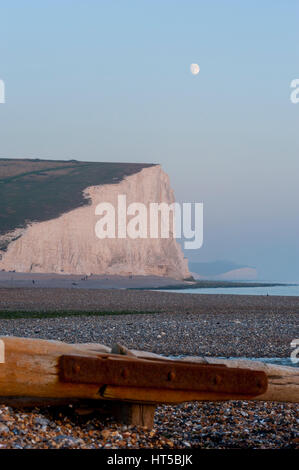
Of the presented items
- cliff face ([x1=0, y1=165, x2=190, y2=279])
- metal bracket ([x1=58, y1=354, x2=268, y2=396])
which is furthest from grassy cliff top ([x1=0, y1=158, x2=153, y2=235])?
metal bracket ([x1=58, y1=354, x2=268, y2=396])

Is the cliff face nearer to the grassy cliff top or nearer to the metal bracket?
the grassy cliff top

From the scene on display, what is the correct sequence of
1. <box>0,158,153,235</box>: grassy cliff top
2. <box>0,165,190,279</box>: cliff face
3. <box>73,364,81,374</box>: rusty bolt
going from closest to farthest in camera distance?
<box>73,364,81,374</box>: rusty bolt < <box>0,165,190,279</box>: cliff face < <box>0,158,153,235</box>: grassy cliff top

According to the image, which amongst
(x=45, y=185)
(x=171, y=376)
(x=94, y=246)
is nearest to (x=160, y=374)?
(x=171, y=376)

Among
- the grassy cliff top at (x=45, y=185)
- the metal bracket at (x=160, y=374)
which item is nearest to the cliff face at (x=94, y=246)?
the grassy cliff top at (x=45, y=185)

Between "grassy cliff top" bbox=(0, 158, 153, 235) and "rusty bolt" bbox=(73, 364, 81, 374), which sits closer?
"rusty bolt" bbox=(73, 364, 81, 374)

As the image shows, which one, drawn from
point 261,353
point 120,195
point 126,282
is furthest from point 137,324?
point 120,195

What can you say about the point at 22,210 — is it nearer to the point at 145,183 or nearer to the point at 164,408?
the point at 145,183

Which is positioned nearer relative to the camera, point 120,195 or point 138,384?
point 138,384
